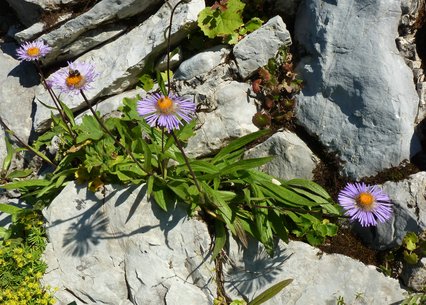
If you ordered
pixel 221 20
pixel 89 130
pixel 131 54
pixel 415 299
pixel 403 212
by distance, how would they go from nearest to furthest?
pixel 415 299 → pixel 403 212 → pixel 89 130 → pixel 221 20 → pixel 131 54

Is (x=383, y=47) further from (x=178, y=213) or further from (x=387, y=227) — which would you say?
(x=178, y=213)

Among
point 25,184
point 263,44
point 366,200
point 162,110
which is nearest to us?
point 162,110

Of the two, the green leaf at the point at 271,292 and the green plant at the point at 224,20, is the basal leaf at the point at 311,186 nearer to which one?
the green leaf at the point at 271,292

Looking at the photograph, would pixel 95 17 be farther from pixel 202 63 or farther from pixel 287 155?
pixel 287 155

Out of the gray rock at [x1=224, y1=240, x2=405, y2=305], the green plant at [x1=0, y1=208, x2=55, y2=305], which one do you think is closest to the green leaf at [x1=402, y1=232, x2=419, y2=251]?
the gray rock at [x1=224, y1=240, x2=405, y2=305]

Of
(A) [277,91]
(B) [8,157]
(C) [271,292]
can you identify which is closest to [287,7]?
(A) [277,91]

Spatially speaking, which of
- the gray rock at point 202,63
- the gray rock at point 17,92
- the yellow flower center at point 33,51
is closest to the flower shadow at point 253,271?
the gray rock at point 202,63
